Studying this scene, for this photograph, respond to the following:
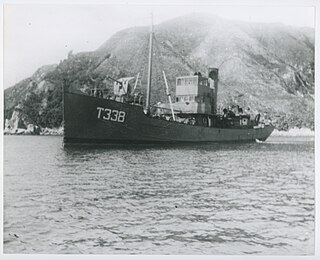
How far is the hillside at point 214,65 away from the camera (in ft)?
12.1

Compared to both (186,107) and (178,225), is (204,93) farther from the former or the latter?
(178,225)

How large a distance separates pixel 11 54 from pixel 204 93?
1837 mm

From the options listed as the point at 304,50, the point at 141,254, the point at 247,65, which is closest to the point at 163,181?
the point at 141,254

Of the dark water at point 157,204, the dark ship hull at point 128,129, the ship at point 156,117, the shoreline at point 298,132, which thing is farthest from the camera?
the dark ship hull at point 128,129

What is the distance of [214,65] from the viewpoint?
12.6 ft

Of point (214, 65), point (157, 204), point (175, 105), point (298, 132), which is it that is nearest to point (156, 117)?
point (175, 105)

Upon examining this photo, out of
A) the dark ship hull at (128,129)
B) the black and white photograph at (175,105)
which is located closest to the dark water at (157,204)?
the black and white photograph at (175,105)

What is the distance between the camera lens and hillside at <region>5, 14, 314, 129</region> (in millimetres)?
3689

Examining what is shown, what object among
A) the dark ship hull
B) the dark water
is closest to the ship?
the dark ship hull

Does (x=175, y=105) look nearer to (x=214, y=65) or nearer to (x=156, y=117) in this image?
(x=156, y=117)

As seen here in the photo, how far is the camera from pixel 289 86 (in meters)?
3.87

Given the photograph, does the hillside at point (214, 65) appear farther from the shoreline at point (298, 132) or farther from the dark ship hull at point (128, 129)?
the dark ship hull at point (128, 129)

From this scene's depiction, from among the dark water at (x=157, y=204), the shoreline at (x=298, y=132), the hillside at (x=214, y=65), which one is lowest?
the dark water at (x=157, y=204)

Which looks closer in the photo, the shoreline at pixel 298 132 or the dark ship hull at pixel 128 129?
the shoreline at pixel 298 132
